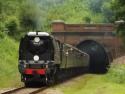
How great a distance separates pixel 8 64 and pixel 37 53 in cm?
1090

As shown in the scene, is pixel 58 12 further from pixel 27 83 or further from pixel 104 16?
pixel 27 83

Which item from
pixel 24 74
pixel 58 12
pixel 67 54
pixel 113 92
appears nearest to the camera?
pixel 113 92

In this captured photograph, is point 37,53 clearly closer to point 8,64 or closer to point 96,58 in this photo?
point 8,64

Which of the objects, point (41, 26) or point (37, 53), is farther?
point (41, 26)

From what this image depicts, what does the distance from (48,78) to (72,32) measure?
107 feet

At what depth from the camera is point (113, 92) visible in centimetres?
2253

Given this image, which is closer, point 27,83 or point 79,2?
point 27,83

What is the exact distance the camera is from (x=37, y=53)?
2709 cm

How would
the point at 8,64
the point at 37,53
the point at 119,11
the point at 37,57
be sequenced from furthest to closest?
the point at 8,64 → the point at 119,11 → the point at 37,53 → the point at 37,57

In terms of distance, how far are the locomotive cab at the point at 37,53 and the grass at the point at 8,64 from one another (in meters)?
2.38

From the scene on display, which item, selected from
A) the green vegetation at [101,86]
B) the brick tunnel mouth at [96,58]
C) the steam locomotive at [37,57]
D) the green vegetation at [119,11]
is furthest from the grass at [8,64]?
the brick tunnel mouth at [96,58]

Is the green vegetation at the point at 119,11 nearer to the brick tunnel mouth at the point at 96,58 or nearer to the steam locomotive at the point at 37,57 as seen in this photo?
→ the steam locomotive at the point at 37,57

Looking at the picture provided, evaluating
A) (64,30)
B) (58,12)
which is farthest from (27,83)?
(58,12)

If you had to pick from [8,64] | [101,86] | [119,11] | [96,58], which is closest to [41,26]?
[96,58]
